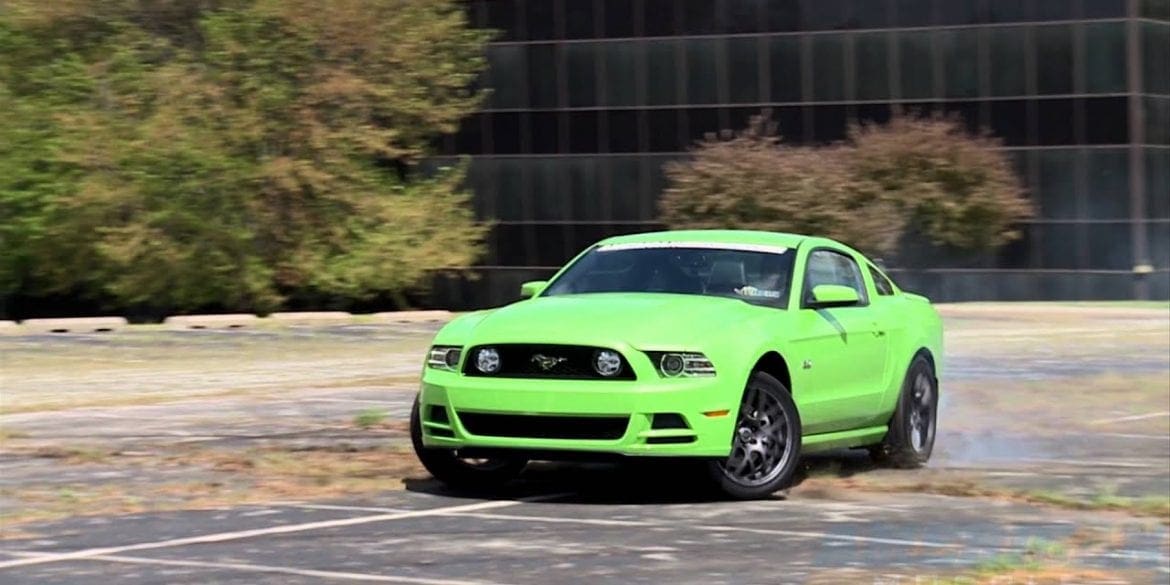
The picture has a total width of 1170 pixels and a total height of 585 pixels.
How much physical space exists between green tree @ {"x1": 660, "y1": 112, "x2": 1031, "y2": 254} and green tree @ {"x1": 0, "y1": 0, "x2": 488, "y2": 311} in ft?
32.8

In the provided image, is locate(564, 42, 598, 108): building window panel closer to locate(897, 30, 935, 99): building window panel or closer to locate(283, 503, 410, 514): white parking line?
locate(897, 30, 935, 99): building window panel

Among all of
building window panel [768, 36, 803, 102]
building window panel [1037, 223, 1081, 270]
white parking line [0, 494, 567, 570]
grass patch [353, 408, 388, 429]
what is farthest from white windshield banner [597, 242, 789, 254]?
building window panel [768, 36, 803, 102]

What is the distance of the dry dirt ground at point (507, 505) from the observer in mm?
9094

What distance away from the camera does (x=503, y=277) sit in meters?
61.4

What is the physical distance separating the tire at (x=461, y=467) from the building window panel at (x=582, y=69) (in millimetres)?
47692

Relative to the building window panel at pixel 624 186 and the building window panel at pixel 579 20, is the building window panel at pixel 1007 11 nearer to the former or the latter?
the building window panel at pixel 624 186

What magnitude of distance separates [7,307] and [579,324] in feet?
109

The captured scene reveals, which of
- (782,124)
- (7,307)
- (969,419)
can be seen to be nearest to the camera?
(969,419)

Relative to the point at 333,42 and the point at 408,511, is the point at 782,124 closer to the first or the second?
the point at 333,42

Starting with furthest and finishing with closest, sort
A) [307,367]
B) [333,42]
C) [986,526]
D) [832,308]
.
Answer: [333,42] < [307,367] < [832,308] < [986,526]

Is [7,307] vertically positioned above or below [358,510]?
below

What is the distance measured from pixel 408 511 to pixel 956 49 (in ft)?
152

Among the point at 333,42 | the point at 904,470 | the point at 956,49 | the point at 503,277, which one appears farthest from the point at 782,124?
the point at 904,470

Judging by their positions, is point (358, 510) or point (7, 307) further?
point (7, 307)
